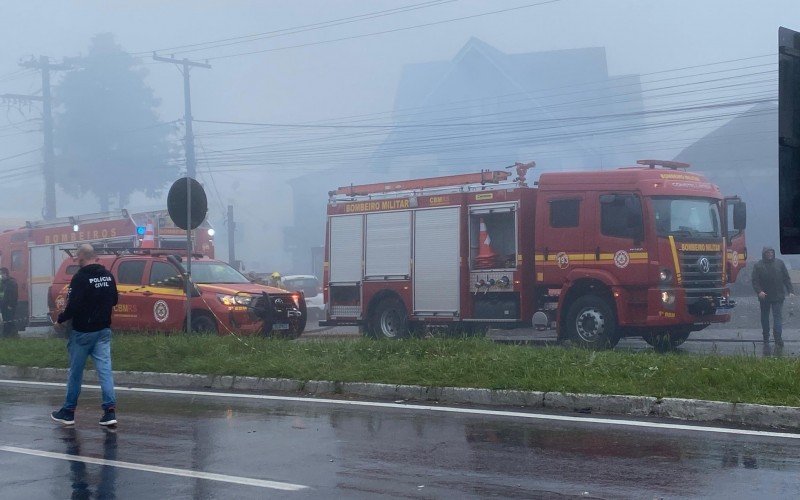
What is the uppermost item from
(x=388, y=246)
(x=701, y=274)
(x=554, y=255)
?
(x=388, y=246)

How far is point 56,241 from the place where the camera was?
997 inches

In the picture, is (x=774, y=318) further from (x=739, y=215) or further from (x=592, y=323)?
(x=592, y=323)

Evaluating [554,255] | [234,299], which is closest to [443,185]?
[554,255]

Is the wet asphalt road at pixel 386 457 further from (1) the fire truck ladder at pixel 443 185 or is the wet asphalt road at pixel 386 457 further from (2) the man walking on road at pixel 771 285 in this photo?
(2) the man walking on road at pixel 771 285

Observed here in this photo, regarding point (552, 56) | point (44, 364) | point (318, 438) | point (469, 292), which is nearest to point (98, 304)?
point (318, 438)

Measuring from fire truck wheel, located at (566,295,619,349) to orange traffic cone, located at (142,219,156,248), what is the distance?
36.8 feet

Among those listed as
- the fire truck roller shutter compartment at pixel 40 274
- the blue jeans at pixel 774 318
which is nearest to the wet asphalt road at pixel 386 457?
the blue jeans at pixel 774 318

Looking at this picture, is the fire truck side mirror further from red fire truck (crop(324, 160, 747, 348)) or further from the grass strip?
the grass strip

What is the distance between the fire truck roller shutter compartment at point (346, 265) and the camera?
64.5 ft

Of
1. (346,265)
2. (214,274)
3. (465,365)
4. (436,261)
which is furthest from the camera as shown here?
(346,265)

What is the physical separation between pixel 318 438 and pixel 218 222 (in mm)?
71062

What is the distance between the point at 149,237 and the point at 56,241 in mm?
3329

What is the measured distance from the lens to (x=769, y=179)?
135ft

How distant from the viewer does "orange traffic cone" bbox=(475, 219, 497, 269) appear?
17.7 m
